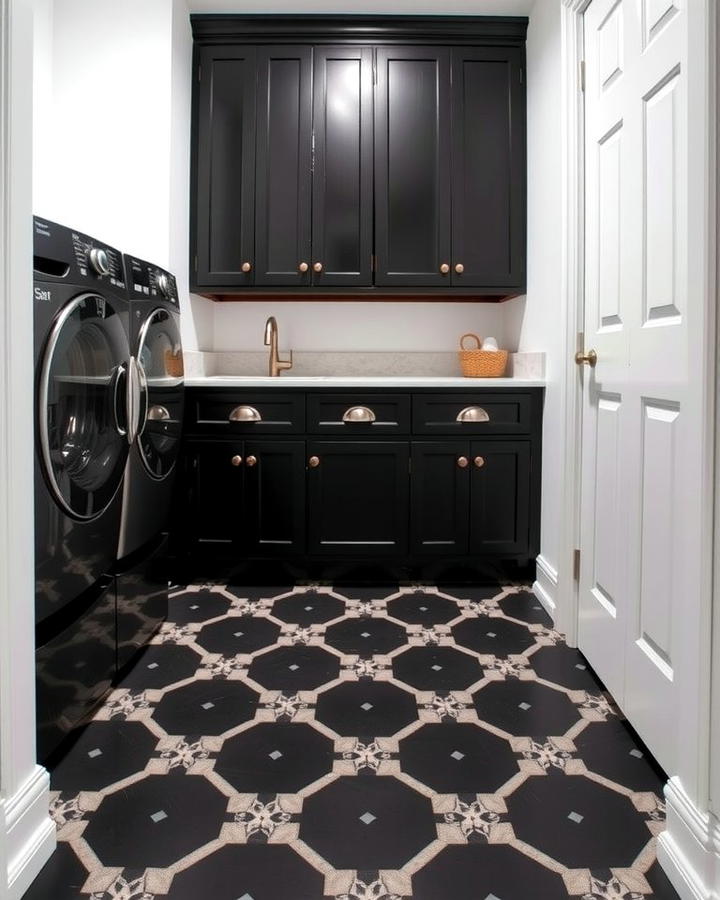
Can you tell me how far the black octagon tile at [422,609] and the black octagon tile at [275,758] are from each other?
2.69 ft

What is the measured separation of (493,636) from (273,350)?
5.59 feet

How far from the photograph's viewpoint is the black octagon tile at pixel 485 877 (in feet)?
3.67

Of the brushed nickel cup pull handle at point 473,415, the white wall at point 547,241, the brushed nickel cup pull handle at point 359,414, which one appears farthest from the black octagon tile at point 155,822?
the brushed nickel cup pull handle at point 473,415

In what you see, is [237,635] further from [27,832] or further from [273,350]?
[273,350]

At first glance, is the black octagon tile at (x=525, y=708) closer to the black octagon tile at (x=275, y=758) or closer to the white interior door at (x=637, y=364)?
the white interior door at (x=637, y=364)

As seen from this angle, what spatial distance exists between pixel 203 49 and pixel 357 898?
3.28 m

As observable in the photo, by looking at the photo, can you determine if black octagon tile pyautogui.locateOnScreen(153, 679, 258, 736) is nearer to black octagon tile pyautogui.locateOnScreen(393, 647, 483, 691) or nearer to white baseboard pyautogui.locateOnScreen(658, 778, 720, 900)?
black octagon tile pyautogui.locateOnScreen(393, 647, 483, 691)

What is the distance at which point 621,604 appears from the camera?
1.71 metres

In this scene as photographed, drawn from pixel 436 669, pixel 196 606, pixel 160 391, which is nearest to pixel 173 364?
pixel 160 391

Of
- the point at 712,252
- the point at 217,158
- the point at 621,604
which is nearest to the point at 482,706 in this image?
the point at 621,604

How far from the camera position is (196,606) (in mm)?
2500

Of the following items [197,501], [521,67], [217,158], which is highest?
[521,67]

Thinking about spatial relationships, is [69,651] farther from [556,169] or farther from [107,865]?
[556,169]

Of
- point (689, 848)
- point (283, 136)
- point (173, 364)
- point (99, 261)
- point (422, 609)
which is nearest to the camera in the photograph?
point (689, 848)
